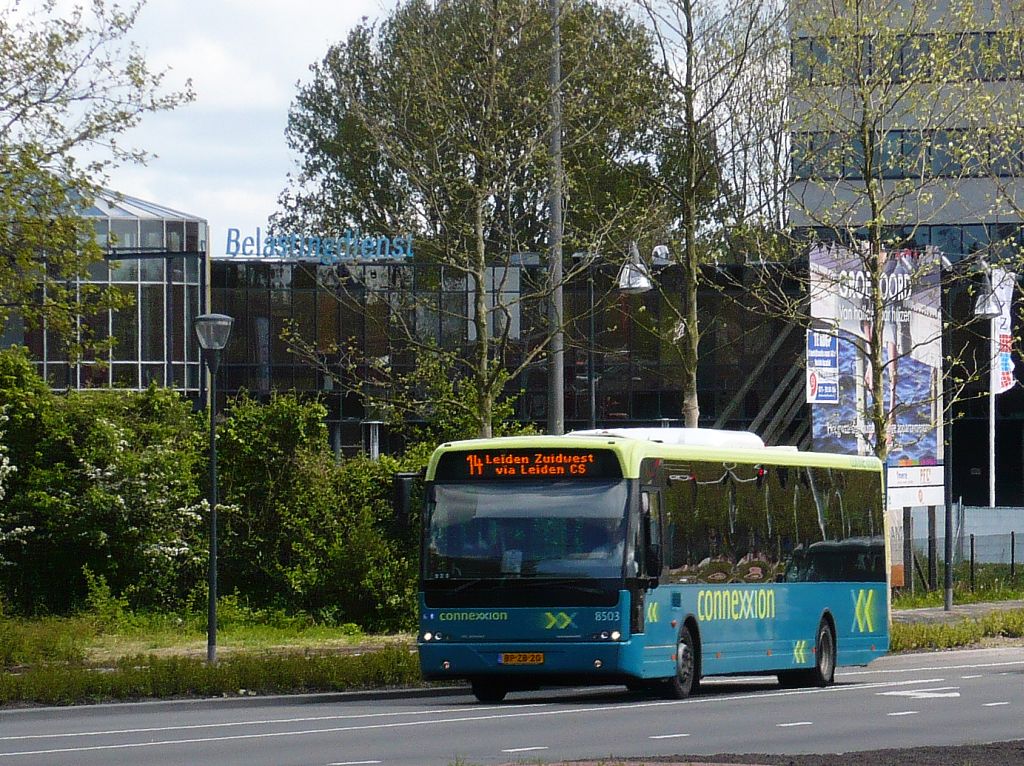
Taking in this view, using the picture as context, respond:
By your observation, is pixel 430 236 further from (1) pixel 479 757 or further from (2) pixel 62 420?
(1) pixel 479 757

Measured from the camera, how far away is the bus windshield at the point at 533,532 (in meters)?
19.3

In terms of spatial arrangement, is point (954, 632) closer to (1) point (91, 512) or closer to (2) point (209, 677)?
(1) point (91, 512)

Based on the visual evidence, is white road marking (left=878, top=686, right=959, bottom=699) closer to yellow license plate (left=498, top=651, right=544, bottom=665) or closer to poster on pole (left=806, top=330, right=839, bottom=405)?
yellow license plate (left=498, top=651, right=544, bottom=665)

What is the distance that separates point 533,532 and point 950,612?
18571 millimetres

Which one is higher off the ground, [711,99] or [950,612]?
[711,99]

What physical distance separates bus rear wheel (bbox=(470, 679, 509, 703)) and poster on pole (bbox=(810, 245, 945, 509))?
452 inches

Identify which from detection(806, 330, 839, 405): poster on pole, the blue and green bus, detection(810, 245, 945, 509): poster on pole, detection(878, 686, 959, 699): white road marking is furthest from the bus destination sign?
detection(806, 330, 839, 405): poster on pole

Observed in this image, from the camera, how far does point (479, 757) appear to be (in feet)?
44.3

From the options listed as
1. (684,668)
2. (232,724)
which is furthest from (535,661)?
(232,724)

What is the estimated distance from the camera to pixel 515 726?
1680 centimetres

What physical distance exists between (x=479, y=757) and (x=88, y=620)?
51.2 feet

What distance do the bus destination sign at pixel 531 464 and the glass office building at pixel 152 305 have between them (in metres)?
40.3

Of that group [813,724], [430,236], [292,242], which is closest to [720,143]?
[430,236]

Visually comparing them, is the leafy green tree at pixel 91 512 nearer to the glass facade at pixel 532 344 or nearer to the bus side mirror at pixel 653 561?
the bus side mirror at pixel 653 561
